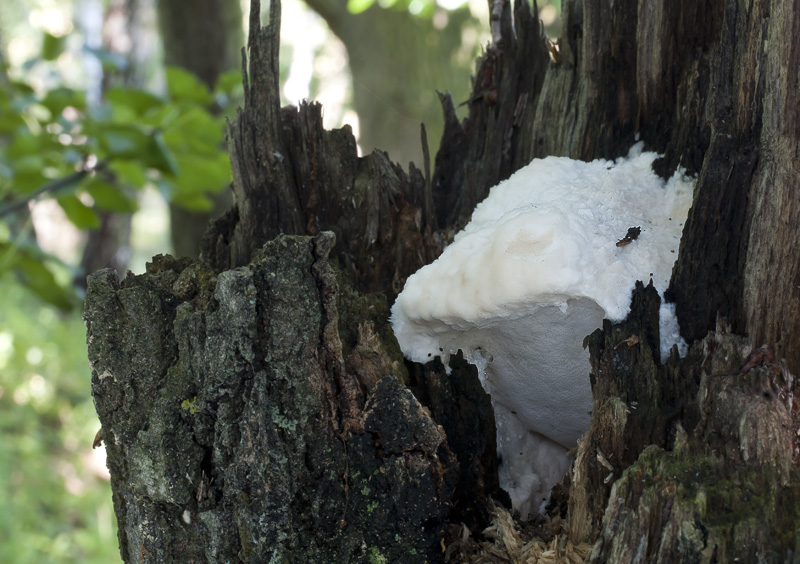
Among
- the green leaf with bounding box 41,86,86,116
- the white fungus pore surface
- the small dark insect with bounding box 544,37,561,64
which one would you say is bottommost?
the white fungus pore surface

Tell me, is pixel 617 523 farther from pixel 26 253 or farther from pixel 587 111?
pixel 26 253

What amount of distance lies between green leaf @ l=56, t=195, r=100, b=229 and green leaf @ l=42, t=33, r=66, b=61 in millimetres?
561

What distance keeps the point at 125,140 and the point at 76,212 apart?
0.61 metres

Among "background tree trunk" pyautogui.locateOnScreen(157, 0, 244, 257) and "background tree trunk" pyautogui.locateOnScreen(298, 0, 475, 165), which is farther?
"background tree trunk" pyautogui.locateOnScreen(298, 0, 475, 165)

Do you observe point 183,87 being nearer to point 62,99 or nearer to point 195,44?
point 62,99

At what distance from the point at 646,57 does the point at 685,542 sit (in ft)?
4.22

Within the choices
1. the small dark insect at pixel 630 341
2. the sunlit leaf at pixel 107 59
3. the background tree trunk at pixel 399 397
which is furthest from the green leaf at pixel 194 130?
the small dark insect at pixel 630 341

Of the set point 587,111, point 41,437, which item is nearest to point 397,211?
point 587,111

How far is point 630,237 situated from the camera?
1487 millimetres

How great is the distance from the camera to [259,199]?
181 centimetres

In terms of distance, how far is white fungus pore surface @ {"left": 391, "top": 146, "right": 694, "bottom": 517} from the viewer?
141 centimetres

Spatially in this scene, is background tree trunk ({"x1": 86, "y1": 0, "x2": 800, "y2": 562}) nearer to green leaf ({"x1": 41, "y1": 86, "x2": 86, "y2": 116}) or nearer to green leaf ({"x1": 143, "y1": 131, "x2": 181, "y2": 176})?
green leaf ({"x1": 143, "y1": 131, "x2": 181, "y2": 176})

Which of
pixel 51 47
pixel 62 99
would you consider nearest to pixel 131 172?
pixel 62 99

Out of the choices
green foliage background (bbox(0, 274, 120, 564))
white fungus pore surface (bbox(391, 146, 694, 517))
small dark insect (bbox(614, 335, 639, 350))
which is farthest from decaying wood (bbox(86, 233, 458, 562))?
green foliage background (bbox(0, 274, 120, 564))
